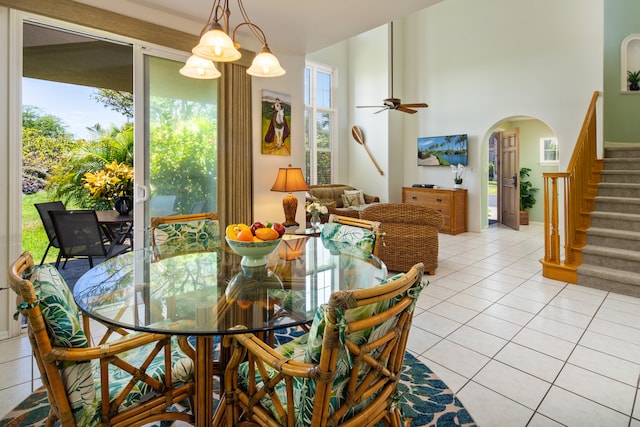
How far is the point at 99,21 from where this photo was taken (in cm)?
278

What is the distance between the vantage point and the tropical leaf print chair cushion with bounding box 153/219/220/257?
2.45 m

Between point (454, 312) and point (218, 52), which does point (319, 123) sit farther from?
point (218, 52)

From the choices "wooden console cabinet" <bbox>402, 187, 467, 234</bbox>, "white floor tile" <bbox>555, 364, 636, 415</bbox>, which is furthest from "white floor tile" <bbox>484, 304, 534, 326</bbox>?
"wooden console cabinet" <bbox>402, 187, 467, 234</bbox>

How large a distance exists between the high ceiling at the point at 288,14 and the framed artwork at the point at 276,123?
63 cm

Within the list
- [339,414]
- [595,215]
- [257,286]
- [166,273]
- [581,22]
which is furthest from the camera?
[581,22]

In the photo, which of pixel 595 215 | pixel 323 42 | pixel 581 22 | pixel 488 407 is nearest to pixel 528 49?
pixel 581 22

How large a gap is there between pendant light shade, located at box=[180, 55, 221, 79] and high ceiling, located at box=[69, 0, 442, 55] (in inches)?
43.1

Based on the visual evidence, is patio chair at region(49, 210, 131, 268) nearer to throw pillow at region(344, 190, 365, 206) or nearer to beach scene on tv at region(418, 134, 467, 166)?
throw pillow at region(344, 190, 365, 206)

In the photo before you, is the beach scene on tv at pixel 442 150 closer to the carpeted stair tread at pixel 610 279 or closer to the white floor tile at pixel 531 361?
the carpeted stair tread at pixel 610 279

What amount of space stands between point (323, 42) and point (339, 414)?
385 centimetres

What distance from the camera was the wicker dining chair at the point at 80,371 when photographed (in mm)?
1005

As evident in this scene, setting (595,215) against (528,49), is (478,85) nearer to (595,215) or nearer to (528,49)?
(528,49)

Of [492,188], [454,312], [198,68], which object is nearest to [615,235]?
[454,312]

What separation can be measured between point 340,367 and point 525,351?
2.05 metres
